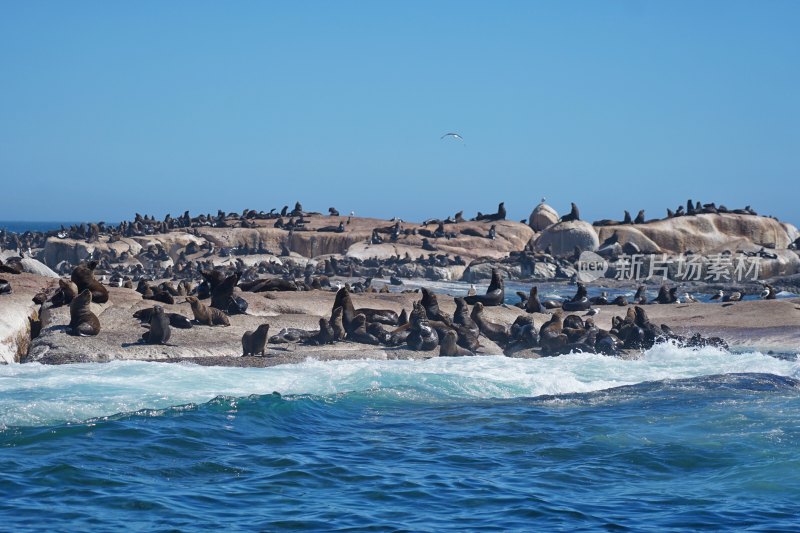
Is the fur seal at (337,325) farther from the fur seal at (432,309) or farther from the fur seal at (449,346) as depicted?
the fur seal at (432,309)

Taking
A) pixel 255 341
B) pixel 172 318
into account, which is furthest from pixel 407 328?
pixel 172 318

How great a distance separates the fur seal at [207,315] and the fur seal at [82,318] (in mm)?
1636

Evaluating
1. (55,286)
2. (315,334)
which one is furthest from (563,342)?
(55,286)

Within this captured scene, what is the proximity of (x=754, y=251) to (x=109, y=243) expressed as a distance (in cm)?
2714

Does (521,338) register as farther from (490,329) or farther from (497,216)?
(497,216)

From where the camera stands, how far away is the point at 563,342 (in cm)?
1828

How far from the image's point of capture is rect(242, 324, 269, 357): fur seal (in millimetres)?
15859

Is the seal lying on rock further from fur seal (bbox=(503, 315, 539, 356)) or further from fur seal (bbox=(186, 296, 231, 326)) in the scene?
fur seal (bbox=(503, 315, 539, 356))

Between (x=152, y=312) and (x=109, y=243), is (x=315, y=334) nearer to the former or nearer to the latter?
(x=152, y=312)

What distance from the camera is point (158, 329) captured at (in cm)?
1584

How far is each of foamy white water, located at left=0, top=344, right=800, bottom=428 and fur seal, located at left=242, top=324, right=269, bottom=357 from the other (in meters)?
0.64

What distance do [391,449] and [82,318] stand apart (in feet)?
23.9

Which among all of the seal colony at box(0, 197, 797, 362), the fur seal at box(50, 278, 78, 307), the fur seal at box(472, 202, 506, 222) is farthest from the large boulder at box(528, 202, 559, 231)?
the fur seal at box(50, 278, 78, 307)

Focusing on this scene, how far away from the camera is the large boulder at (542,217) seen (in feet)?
172
